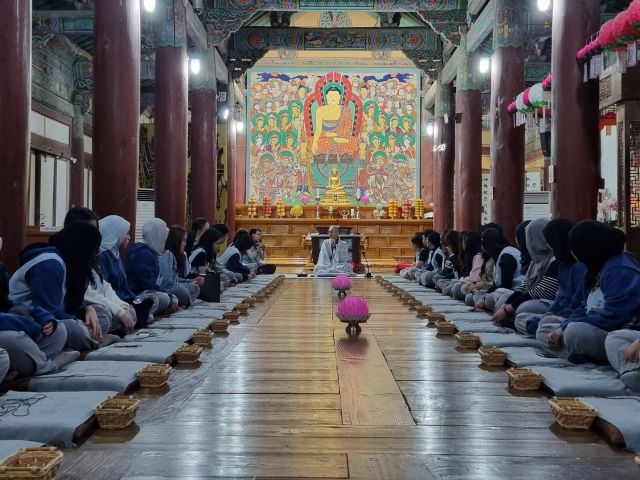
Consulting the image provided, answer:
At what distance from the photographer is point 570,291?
4.87 metres

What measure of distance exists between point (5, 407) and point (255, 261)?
1008cm

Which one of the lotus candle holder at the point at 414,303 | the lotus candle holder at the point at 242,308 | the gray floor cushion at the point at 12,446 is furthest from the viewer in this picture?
the lotus candle holder at the point at 414,303

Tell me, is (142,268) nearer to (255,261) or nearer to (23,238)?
(23,238)

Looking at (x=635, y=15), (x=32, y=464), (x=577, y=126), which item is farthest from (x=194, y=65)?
(x=32, y=464)

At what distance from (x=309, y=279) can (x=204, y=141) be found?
429cm

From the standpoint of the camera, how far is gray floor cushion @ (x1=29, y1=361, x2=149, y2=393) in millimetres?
3521

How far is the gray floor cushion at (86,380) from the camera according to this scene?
3.52 metres

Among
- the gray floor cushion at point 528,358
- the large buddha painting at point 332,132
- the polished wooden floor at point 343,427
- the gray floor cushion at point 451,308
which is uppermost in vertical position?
the large buddha painting at point 332,132

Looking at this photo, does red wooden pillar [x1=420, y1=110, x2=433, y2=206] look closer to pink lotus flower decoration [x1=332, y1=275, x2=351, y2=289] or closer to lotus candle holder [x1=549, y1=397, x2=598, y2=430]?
pink lotus flower decoration [x1=332, y1=275, x2=351, y2=289]

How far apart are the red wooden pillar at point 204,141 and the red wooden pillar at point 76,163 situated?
10.6 ft

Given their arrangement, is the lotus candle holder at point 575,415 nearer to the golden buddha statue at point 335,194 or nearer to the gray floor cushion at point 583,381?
the gray floor cushion at point 583,381

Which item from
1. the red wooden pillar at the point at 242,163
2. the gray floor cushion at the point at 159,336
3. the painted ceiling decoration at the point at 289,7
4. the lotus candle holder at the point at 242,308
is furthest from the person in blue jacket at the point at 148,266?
the red wooden pillar at the point at 242,163

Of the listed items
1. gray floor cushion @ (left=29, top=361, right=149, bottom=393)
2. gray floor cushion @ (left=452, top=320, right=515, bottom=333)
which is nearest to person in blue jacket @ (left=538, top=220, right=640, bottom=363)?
gray floor cushion @ (left=452, top=320, right=515, bottom=333)

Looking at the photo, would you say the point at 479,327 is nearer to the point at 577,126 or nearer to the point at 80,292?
the point at 577,126
